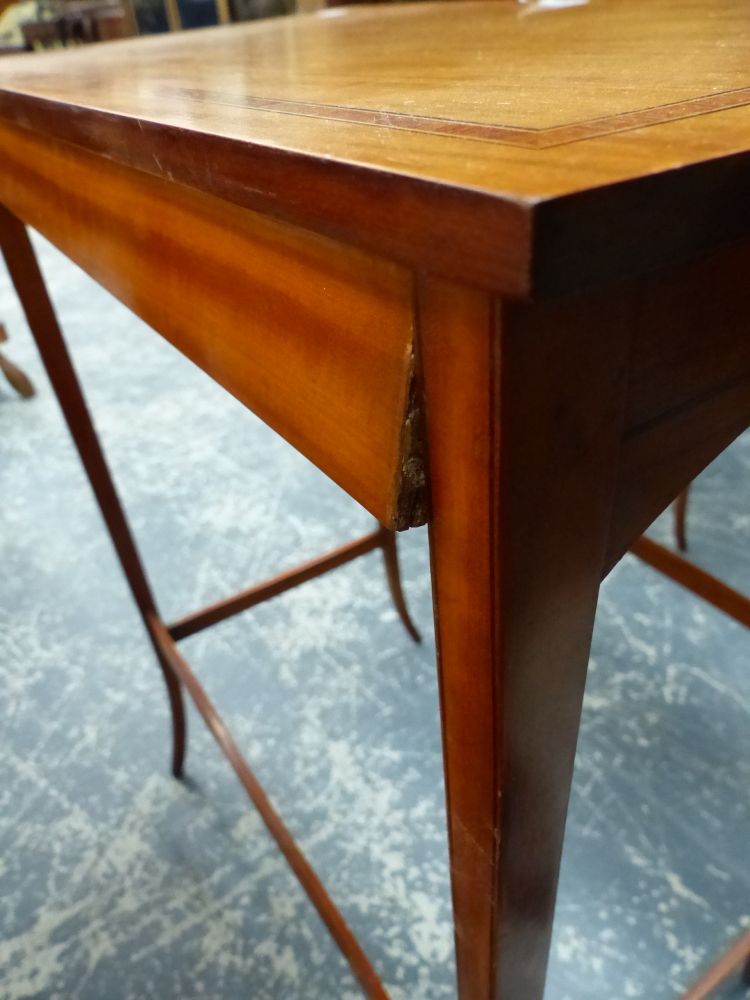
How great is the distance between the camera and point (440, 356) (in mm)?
202

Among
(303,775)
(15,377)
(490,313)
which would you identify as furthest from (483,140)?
(15,377)

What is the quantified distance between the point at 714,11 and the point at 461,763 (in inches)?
24.4

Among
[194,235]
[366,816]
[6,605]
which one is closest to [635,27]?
[194,235]

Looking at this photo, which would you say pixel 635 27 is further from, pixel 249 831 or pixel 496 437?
pixel 249 831

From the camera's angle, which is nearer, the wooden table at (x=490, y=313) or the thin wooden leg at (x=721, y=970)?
the wooden table at (x=490, y=313)

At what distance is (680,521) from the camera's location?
128 centimetres

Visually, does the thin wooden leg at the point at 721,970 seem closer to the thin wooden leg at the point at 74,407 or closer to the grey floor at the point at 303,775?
the grey floor at the point at 303,775

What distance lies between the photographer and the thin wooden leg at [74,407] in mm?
771

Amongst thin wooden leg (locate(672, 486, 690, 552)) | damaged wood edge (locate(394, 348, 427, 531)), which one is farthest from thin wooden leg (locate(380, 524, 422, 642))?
damaged wood edge (locate(394, 348, 427, 531))

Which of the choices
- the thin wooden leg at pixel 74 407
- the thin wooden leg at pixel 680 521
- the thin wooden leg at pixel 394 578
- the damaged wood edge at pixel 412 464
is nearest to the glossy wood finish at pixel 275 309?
the damaged wood edge at pixel 412 464

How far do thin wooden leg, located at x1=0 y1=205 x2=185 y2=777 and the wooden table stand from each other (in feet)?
1.31

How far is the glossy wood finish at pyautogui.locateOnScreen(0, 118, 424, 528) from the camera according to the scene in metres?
0.23

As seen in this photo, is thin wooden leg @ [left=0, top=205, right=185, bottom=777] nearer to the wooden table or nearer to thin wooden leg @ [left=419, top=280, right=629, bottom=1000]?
the wooden table

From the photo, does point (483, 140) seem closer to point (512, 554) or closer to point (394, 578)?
point (512, 554)
